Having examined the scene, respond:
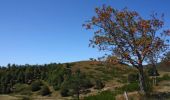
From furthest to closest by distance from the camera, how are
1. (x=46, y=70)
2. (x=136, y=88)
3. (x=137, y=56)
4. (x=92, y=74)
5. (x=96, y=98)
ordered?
(x=46, y=70) < (x=92, y=74) < (x=136, y=88) < (x=96, y=98) < (x=137, y=56)

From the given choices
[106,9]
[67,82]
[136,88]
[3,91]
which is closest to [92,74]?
[67,82]

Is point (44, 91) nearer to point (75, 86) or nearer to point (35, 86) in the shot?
point (35, 86)

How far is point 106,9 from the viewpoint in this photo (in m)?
29.2

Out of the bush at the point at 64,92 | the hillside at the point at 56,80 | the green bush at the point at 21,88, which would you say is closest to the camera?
the hillside at the point at 56,80

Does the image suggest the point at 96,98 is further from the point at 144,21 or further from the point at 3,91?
the point at 3,91

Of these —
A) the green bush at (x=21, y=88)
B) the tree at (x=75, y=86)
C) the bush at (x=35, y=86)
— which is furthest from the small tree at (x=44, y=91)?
the green bush at (x=21, y=88)

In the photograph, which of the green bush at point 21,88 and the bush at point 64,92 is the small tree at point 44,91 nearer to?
the bush at point 64,92

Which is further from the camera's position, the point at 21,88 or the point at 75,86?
the point at 21,88

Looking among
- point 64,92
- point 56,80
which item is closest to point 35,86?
point 56,80

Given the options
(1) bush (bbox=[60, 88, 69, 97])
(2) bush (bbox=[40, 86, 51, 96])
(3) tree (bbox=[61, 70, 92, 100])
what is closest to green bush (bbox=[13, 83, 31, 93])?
(2) bush (bbox=[40, 86, 51, 96])

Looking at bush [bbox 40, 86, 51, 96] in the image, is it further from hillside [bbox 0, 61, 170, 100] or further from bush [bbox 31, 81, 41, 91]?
bush [bbox 31, 81, 41, 91]

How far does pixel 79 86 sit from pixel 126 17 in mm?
49941

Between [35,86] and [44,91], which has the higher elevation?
[35,86]

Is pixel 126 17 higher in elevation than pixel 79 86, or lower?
higher
